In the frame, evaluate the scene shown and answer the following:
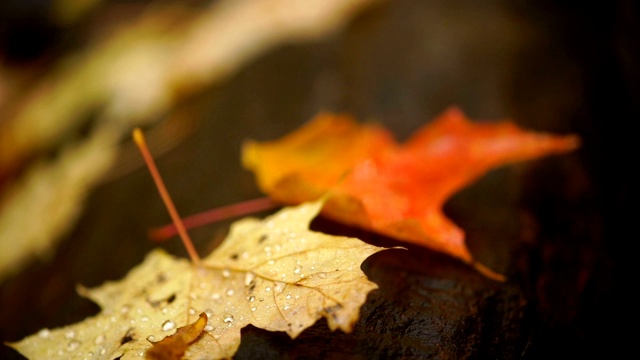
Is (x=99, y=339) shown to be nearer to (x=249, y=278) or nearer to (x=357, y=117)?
(x=249, y=278)

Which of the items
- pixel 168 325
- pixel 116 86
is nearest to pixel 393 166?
pixel 168 325

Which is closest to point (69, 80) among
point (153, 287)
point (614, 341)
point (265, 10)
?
point (265, 10)

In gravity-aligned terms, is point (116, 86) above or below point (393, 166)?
above

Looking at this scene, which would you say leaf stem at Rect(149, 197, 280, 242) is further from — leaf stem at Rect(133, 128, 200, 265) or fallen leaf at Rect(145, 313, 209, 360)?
fallen leaf at Rect(145, 313, 209, 360)

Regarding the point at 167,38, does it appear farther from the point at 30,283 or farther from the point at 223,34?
the point at 30,283

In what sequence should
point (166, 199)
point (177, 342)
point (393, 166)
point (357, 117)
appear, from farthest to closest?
point (357, 117) < point (393, 166) < point (166, 199) < point (177, 342)

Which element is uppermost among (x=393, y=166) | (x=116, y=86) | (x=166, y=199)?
(x=116, y=86)
